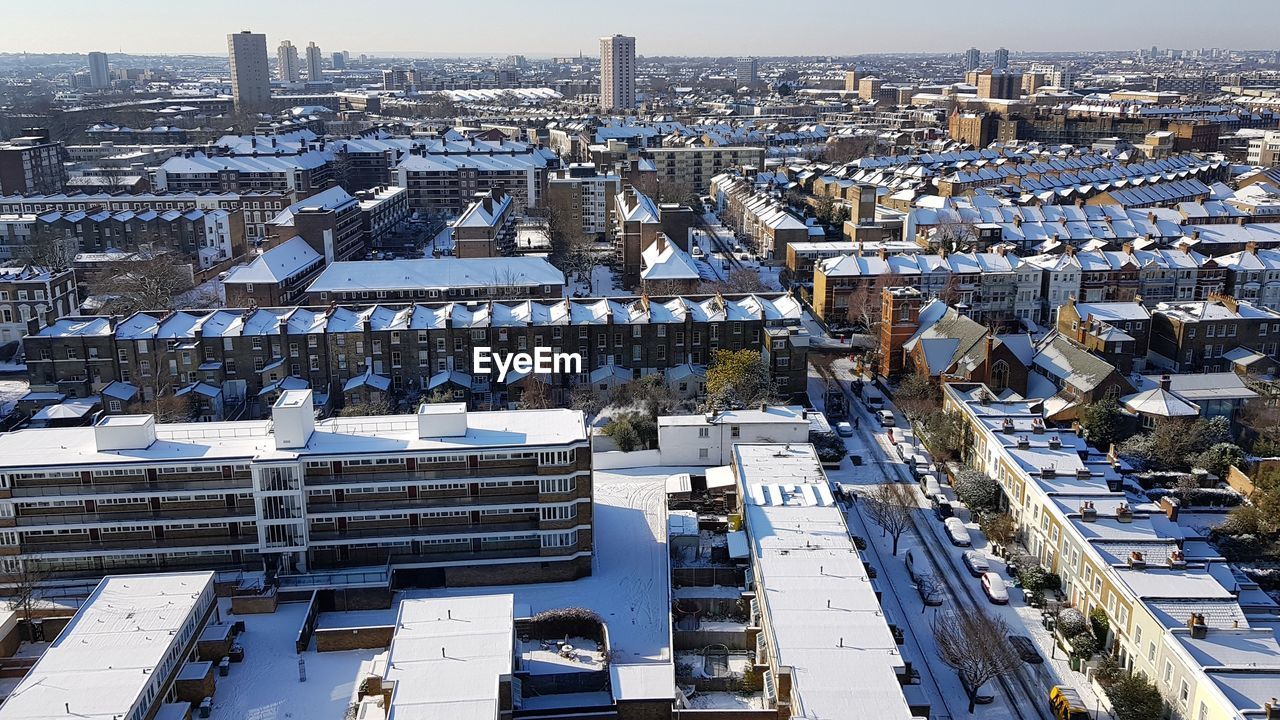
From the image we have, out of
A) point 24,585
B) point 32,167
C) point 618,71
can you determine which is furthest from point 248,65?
point 24,585

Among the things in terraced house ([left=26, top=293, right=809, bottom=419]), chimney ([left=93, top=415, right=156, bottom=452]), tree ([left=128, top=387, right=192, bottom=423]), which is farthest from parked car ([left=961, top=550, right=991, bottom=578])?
tree ([left=128, top=387, right=192, bottom=423])

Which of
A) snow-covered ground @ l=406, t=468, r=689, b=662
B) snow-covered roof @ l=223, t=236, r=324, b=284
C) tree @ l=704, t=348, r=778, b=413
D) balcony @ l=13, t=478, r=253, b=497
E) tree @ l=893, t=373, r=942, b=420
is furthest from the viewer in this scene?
snow-covered roof @ l=223, t=236, r=324, b=284

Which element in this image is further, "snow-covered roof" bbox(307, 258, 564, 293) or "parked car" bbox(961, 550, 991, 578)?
"snow-covered roof" bbox(307, 258, 564, 293)

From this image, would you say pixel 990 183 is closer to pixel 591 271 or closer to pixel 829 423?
pixel 591 271

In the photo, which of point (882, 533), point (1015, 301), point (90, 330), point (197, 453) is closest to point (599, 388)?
point (882, 533)

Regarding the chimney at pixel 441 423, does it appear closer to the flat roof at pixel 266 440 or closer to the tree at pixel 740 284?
the flat roof at pixel 266 440

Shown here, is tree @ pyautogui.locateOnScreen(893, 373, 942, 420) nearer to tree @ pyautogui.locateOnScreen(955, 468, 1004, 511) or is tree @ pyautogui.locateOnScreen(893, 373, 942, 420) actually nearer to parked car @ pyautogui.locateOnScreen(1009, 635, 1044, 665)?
tree @ pyautogui.locateOnScreen(955, 468, 1004, 511)

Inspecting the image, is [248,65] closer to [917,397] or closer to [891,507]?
[917,397]
